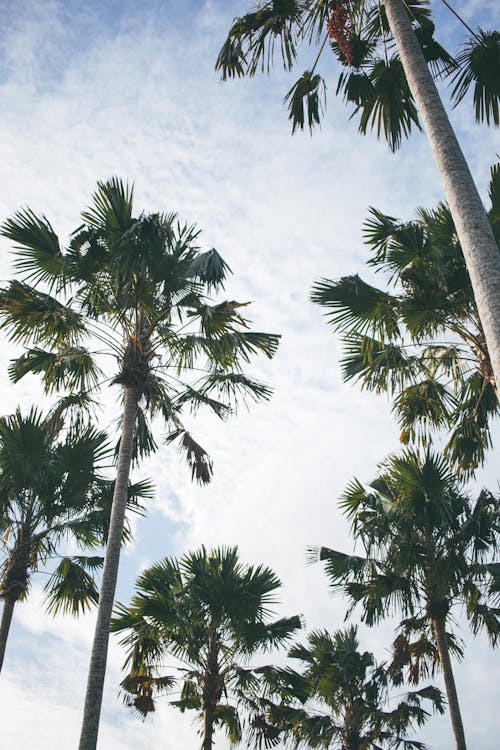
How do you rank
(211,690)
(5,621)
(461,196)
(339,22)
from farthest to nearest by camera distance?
(211,690)
(5,621)
(339,22)
(461,196)

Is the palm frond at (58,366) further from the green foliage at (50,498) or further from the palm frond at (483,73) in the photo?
the palm frond at (483,73)

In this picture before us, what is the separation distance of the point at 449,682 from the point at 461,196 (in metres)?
9.75

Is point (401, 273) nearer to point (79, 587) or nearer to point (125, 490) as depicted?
point (125, 490)

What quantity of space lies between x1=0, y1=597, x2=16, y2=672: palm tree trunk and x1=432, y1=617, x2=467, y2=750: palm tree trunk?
7773 millimetres

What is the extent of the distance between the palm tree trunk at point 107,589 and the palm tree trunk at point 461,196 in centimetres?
647

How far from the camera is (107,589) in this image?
360 inches

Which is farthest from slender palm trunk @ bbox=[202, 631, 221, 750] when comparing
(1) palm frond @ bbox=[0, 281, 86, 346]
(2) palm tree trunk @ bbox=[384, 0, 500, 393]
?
(2) palm tree trunk @ bbox=[384, 0, 500, 393]

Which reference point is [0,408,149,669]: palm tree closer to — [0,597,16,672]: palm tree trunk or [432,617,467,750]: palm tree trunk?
[0,597,16,672]: palm tree trunk

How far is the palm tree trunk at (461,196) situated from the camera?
492 cm

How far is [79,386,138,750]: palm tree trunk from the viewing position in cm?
815

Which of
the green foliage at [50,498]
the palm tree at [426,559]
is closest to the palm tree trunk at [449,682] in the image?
the palm tree at [426,559]

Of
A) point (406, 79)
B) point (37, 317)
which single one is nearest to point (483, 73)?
point (406, 79)

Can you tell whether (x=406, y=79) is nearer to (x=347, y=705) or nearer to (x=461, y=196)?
(x=461, y=196)

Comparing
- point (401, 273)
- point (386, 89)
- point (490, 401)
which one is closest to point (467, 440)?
point (490, 401)
